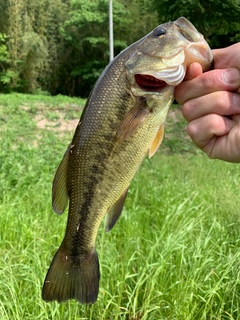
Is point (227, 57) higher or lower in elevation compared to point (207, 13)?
higher

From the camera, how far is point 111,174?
4.86 feet

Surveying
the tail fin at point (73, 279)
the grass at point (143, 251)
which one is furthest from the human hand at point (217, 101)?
the grass at point (143, 251)

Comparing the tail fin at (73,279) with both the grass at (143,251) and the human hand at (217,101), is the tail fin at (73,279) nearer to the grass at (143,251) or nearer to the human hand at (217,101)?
the human hand at (217,101)

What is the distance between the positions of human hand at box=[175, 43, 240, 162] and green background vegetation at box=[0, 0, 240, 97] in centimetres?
1720

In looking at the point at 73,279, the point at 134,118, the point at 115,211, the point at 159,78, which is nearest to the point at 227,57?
the point at 159,78

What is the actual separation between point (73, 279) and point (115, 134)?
2.07 ft

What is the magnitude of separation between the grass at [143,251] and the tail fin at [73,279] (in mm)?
956

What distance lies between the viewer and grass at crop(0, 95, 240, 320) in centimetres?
258

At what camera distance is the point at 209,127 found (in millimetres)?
1515

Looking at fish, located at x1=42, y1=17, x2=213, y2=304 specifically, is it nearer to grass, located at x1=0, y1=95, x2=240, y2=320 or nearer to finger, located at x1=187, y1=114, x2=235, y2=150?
finger, located at x1=187, y1=114, x2=235, y2=150

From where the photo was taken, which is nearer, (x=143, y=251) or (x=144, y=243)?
(x=143, y=251)

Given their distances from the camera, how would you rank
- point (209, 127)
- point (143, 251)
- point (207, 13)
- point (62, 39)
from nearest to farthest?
point (209, 127) → point (143, 251) → point (207, 13) → point (62, 39)

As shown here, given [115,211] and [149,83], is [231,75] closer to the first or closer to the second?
[149,83]

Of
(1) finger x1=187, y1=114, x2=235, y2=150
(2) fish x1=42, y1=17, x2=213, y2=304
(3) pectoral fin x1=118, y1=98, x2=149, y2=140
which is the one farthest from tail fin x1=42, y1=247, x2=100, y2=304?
(1) finger x1=187, y1=114, x2=235, y2=150
